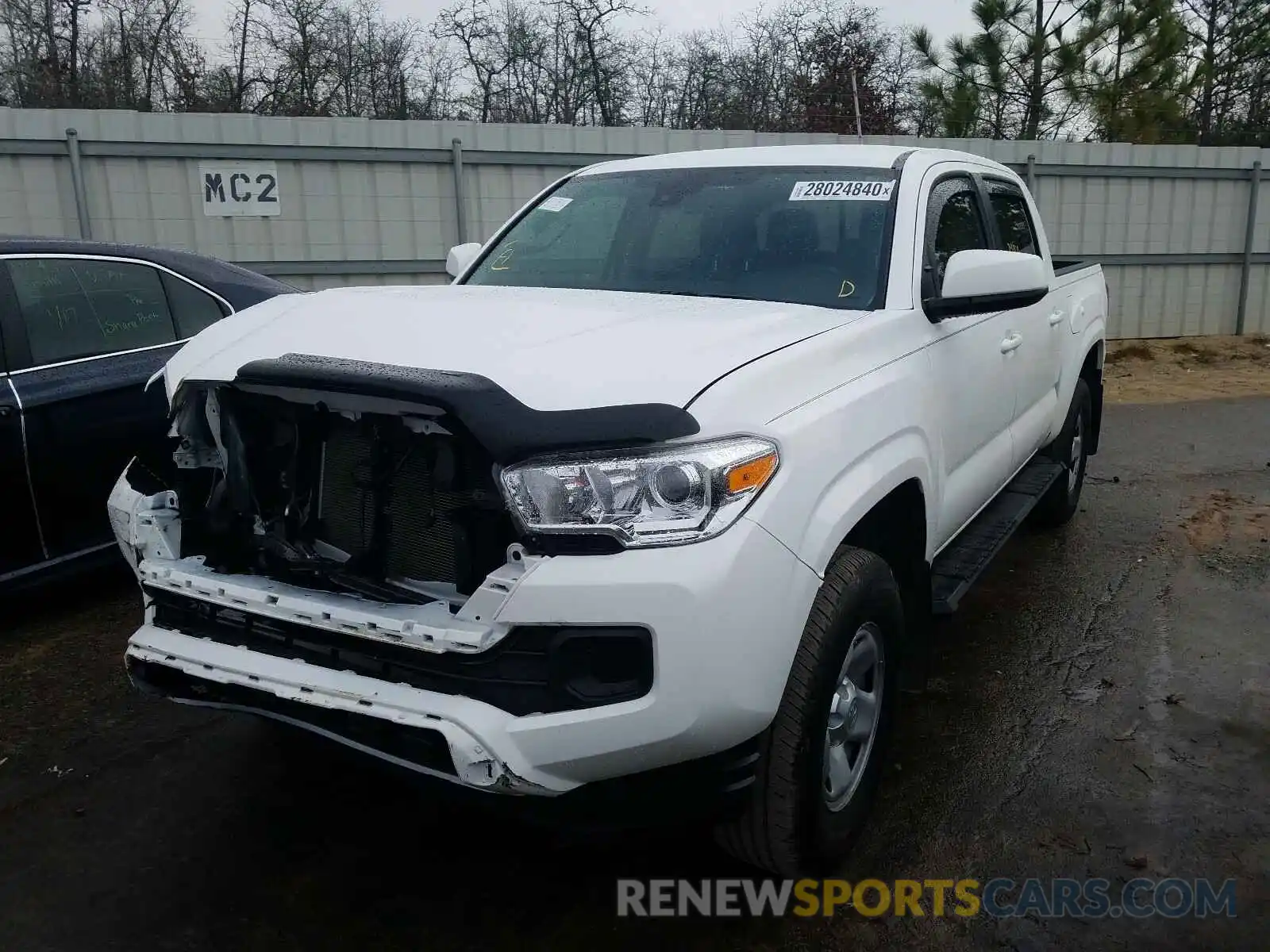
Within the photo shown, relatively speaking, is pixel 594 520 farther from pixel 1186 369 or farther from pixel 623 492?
pixel 1186 369

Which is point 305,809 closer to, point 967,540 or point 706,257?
point 706,257

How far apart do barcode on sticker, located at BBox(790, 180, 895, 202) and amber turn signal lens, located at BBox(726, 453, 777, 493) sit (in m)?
1.60

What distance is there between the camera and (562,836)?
2.36 m

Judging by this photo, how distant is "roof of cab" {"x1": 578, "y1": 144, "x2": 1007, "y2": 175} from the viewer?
3752 mm

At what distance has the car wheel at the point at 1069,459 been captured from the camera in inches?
218

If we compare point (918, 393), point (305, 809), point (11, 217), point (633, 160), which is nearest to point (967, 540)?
point (918, 393)

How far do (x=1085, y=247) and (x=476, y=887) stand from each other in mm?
12702

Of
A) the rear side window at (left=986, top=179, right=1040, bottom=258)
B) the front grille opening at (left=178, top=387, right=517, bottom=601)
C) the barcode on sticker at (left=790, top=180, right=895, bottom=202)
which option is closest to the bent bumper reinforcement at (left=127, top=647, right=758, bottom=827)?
the front grille opening at (left=178, top=387, right=517, bottom=601)

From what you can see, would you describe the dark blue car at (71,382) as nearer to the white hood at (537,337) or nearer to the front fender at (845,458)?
the white hood at (537,337)

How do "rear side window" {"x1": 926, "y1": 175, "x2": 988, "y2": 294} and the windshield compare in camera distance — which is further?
"rear side window" {"x1": 926, "y1": 175, "x2": 988, "y2": 294}

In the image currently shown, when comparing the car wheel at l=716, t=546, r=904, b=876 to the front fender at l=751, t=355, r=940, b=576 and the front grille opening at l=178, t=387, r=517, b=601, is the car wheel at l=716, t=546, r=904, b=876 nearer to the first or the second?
the front fender at l=751, t=355, r=940, b=576

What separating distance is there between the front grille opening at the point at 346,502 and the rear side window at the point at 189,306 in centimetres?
218

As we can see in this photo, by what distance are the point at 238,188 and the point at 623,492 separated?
8.93 m

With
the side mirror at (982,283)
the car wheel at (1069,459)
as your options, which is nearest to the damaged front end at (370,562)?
the side mirror at (982,283)
